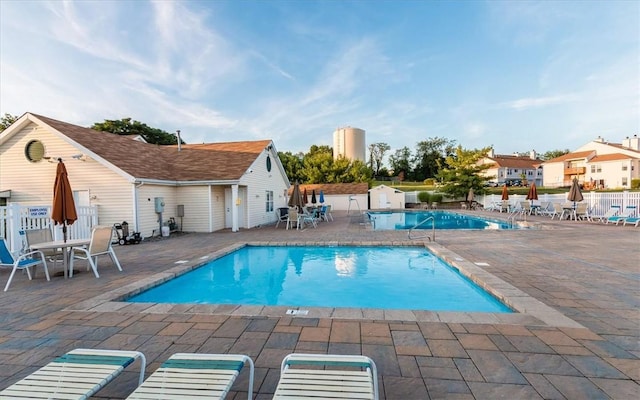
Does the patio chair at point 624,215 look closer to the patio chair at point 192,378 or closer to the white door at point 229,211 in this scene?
the white door at point 229,211

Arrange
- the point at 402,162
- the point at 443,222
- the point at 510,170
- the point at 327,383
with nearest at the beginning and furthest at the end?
the point at 327,383, the point at 443,222, the point at 510,170, the point at 402,162

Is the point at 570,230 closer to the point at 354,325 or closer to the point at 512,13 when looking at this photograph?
the point at 512,13

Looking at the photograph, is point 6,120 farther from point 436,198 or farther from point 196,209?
point 436,198

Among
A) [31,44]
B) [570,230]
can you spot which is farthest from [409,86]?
[31,44]

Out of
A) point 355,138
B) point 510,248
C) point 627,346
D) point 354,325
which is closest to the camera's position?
point 627,346

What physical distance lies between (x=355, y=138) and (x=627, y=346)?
50.6 m

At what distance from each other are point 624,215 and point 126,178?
71.5 feet

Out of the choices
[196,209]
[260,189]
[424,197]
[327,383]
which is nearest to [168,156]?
[196,209]

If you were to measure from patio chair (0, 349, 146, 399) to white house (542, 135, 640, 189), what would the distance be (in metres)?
48.1

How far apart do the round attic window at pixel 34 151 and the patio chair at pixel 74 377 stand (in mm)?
12864

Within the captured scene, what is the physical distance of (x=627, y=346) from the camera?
2836 millimetres

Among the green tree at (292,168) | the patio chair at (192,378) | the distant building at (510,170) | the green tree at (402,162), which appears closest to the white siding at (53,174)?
the patio chair at (192,378)

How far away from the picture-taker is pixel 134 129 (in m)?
33.8

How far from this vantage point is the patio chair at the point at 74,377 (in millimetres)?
1799
